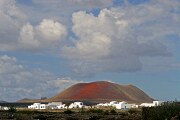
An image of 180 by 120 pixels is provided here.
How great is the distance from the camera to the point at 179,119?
24172mm

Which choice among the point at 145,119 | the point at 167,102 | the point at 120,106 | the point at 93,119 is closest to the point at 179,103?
the point at 167,102

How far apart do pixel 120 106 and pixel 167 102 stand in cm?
17097

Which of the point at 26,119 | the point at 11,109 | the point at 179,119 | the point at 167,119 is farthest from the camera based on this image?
the point at 11,109

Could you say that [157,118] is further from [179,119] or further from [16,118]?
[16,118]

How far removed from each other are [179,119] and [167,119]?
5.40ft

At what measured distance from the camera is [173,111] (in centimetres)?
2675

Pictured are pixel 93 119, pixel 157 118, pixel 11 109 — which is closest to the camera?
pixel 157 118

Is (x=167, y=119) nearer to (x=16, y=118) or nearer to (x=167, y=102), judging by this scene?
(x=167, y=102)

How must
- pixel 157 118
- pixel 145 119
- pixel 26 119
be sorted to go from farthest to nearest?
pixel 26 119 → pixel 145 119 → pixel 157 118

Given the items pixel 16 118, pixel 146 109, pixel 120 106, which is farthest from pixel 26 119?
pixel 120 106

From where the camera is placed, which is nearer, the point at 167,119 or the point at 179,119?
the point at 179,119

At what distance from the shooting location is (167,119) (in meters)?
25.8

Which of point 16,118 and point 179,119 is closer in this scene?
point 179,119

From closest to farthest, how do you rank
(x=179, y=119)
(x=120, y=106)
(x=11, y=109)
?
(x=179, y=119)
(x=11, y=109)
(x=120, y=106)
